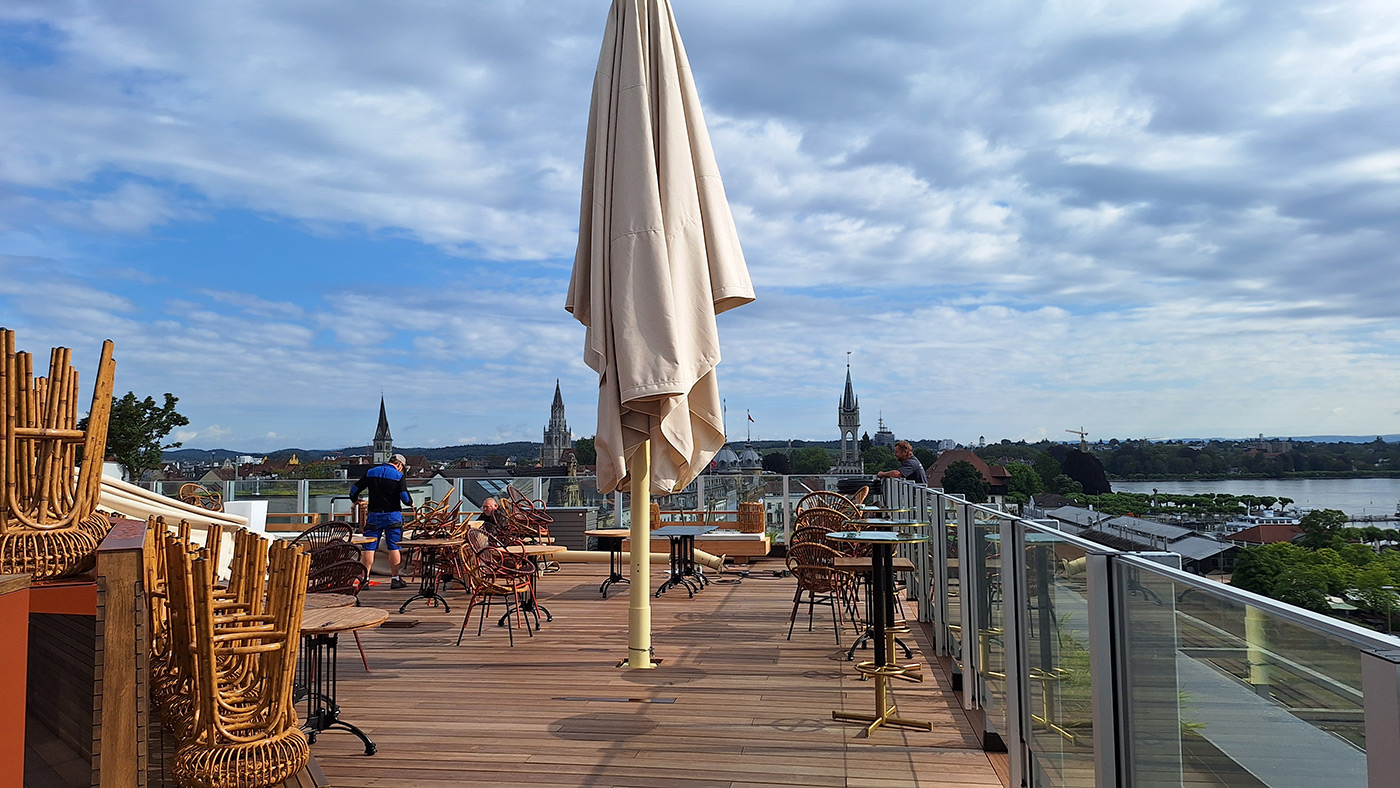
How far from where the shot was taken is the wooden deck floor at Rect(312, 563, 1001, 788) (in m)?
3.58

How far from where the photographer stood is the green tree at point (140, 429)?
3130 cm

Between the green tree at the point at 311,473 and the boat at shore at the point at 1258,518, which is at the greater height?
the green tree at the point at 311,473

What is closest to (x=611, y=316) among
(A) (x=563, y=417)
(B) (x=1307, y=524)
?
A: (B) (x=1307, y=524)

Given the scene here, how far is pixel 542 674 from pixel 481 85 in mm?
8991

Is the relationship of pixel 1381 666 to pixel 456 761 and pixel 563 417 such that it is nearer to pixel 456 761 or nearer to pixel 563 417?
pixel 456 761

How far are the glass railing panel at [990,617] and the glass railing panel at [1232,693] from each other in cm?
151

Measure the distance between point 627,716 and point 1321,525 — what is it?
Result: 5.89 m

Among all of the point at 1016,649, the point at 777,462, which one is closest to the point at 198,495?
the point at 1016,649

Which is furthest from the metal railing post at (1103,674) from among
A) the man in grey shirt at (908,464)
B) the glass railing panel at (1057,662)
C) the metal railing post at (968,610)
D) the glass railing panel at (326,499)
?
the glass railing panel at (326,499)

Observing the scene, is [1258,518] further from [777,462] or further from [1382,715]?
[777,462]

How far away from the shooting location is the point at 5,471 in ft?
8.80

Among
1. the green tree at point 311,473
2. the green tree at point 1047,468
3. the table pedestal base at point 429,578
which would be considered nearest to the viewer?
the table pedestal base at point 429,578

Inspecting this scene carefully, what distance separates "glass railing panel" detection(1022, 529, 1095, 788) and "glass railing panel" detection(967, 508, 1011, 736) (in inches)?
16.4

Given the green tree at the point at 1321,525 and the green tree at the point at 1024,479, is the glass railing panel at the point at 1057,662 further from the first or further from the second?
the green tree at the point at 1024,479
